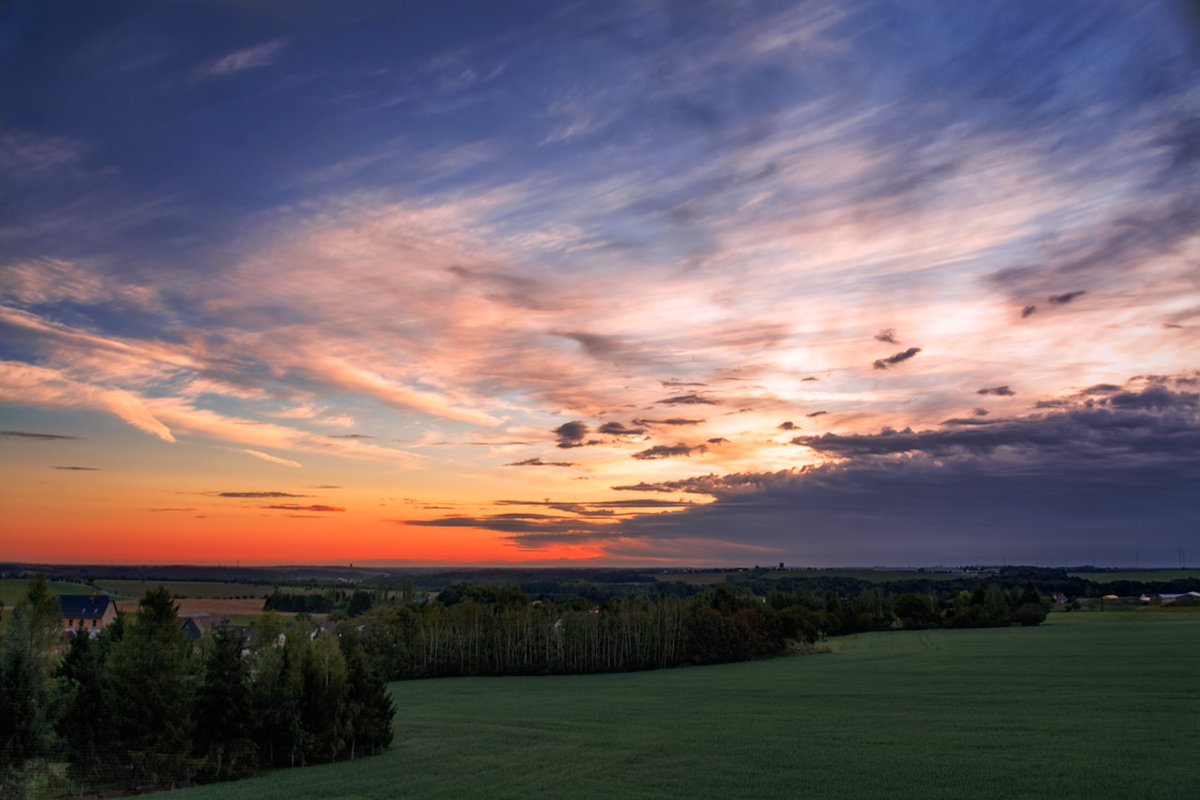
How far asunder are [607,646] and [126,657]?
70.7 meters

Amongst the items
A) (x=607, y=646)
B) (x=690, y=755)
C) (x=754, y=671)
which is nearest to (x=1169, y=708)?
(x=690, y=755)

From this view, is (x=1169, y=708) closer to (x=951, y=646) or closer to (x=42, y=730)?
(x=42, y=730)

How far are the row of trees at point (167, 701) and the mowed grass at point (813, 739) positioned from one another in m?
2.77

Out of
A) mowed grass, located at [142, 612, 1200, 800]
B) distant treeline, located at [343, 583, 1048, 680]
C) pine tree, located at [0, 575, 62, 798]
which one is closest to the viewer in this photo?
mowed grass, located at [142, 612, 1200, 800]

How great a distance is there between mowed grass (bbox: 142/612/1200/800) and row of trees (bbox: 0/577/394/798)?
2774 millimetres

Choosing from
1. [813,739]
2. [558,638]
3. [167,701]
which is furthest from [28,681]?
[558,638]

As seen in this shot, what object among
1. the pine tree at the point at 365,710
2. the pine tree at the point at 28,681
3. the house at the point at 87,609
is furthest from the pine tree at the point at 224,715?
the house at the point at 87,609

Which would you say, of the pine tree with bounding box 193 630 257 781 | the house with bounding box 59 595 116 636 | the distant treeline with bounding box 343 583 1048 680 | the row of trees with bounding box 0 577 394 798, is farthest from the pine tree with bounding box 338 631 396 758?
the house with bounding box 59 595 116 636

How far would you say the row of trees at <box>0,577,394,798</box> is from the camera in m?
34.1

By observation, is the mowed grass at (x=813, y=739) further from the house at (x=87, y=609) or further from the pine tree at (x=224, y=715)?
the house at (x=87, y=609)

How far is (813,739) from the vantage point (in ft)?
128

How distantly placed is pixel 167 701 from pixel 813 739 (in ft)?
99.9

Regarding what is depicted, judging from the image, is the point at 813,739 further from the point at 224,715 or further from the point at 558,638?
the point at 558,638

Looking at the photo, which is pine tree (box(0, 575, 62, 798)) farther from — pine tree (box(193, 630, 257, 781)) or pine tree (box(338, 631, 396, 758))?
pine tree (box(338, 631, 396, 758))
